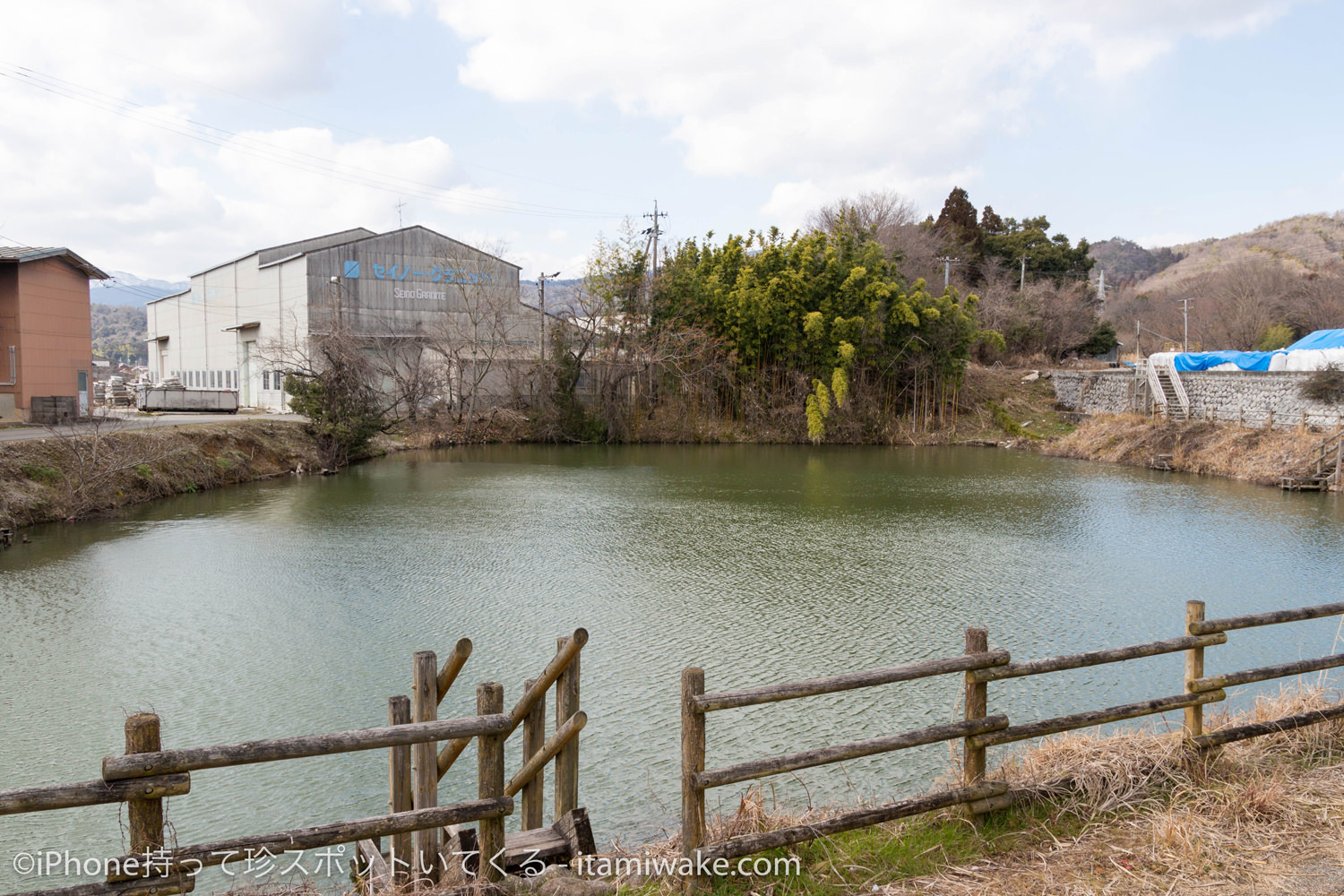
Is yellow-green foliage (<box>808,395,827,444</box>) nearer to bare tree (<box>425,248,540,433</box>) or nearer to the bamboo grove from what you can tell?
the bamboo grove

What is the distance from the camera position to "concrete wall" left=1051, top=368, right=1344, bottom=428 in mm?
21406

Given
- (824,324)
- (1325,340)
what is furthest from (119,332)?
(1325,340)

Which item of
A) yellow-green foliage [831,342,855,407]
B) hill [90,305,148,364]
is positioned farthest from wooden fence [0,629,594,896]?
hill [90,305,148,364]

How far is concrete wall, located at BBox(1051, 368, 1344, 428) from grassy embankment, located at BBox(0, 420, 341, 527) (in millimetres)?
25268

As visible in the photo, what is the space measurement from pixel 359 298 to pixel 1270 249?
A: 7041cm

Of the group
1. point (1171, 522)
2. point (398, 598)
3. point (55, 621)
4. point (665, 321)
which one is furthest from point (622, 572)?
point (665, 321)

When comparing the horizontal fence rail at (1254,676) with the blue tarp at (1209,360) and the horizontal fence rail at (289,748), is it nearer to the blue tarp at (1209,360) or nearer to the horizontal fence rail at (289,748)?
the horizontal fence rail at (289,748)

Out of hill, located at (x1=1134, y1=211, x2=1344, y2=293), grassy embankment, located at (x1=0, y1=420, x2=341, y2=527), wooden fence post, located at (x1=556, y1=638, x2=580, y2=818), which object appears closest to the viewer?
wooden fence post, located at (x1=556, y1=638, x2=580, y2=818)

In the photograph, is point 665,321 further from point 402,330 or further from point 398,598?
point 398,598

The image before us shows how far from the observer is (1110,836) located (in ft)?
11.6

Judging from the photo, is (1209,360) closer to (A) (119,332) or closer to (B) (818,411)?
(B) (818,411)

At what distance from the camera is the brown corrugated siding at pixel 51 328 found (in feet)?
65.0

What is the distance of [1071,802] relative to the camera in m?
3.74

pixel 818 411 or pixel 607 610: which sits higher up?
pixel 818 411
